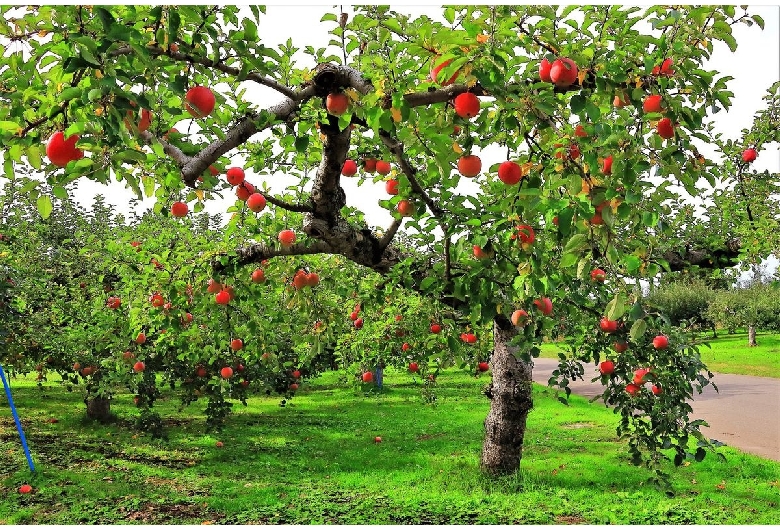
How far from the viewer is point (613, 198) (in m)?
2.29

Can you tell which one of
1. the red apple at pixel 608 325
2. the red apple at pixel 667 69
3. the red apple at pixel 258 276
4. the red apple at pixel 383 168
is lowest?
the red apple at pixel 608 325

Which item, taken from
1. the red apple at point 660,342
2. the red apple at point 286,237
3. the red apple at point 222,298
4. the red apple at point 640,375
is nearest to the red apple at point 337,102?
the red apple at point 286,237

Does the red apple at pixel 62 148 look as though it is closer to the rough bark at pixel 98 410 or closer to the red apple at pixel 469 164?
the red apple at pixel 469 164

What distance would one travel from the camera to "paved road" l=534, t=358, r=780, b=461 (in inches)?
380

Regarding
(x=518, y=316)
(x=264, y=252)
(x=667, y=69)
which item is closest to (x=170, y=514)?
(x=264, y=252)

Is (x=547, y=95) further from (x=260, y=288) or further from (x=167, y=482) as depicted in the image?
(x=167, y=482)

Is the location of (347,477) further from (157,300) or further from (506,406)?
(157,300)

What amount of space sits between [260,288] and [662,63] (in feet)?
13.8

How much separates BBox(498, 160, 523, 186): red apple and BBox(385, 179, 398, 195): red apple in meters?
1.17

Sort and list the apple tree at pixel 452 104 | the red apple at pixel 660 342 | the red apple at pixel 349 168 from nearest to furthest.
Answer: the apple tree at pixel 452 104
the red apple at pixel 349 168
the red apple at pixel 660 342

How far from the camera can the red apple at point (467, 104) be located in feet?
7.22

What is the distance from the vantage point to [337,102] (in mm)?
2553

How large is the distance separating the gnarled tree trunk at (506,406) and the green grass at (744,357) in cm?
1130

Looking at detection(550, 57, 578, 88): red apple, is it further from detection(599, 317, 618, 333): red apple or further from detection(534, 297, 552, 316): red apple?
detection(599, 317, 618, 333): red apple
